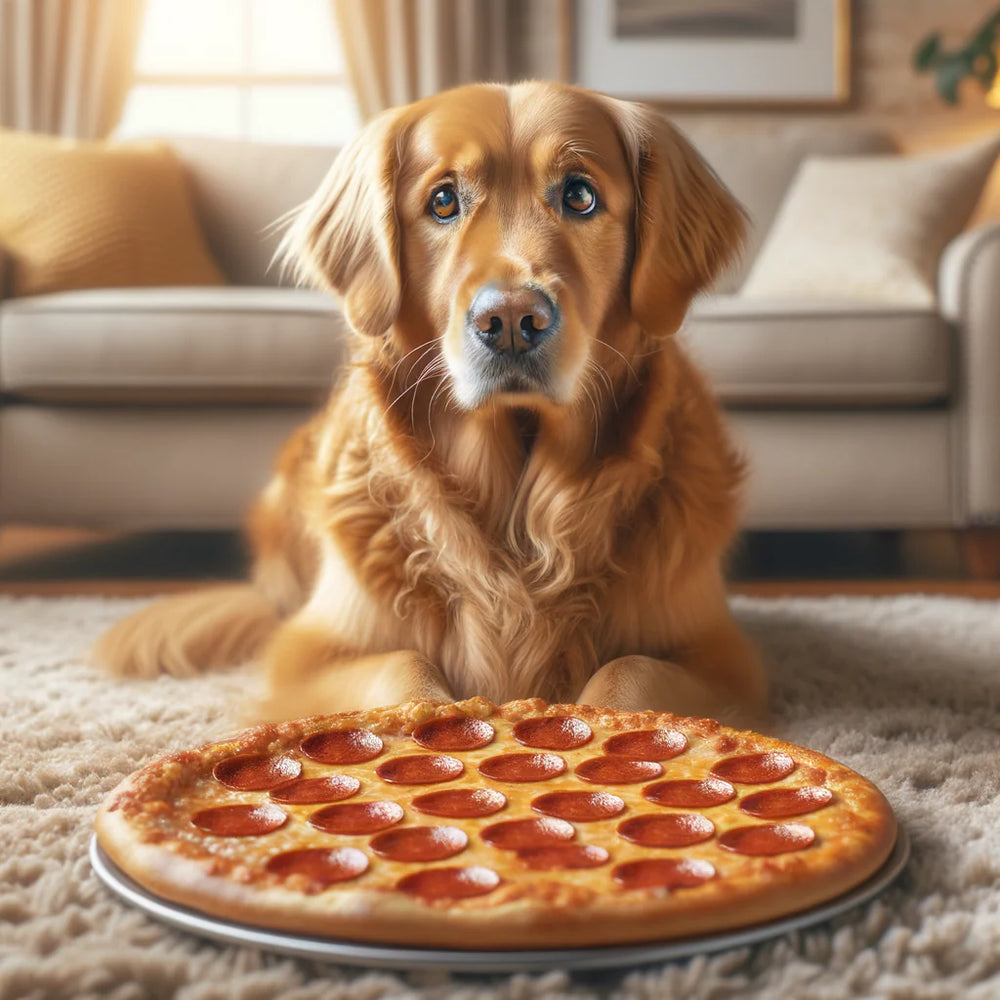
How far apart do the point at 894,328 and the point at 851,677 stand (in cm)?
107

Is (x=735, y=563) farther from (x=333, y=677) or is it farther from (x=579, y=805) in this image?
Answer: (x=579, y=805)

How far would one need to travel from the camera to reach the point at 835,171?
3.21 m

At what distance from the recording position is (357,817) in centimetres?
88

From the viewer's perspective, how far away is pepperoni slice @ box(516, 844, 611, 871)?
2.61ft

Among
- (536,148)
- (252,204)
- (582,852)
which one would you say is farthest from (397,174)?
(252,204)

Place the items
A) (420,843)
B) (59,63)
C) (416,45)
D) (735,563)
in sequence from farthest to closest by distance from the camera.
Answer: (416,45) < (59,63) < (735,563) < (420,843)

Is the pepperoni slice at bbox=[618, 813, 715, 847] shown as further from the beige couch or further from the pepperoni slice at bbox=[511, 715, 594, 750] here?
the beige couch

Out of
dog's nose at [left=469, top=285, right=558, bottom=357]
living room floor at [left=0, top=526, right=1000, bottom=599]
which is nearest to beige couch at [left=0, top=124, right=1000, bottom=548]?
living room floor at [left=0, top=526, right=1000, bottom=599]

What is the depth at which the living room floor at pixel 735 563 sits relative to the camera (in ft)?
8.06

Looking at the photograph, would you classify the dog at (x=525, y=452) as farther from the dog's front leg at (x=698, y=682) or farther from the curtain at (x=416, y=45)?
the curtain at (x=416, y=45)

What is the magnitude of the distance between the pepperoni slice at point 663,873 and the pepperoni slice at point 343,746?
0.32 m

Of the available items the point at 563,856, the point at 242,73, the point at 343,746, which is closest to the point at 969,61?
the point at 242,73

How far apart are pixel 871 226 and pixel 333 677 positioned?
215 cm

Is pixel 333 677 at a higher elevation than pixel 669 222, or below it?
below
